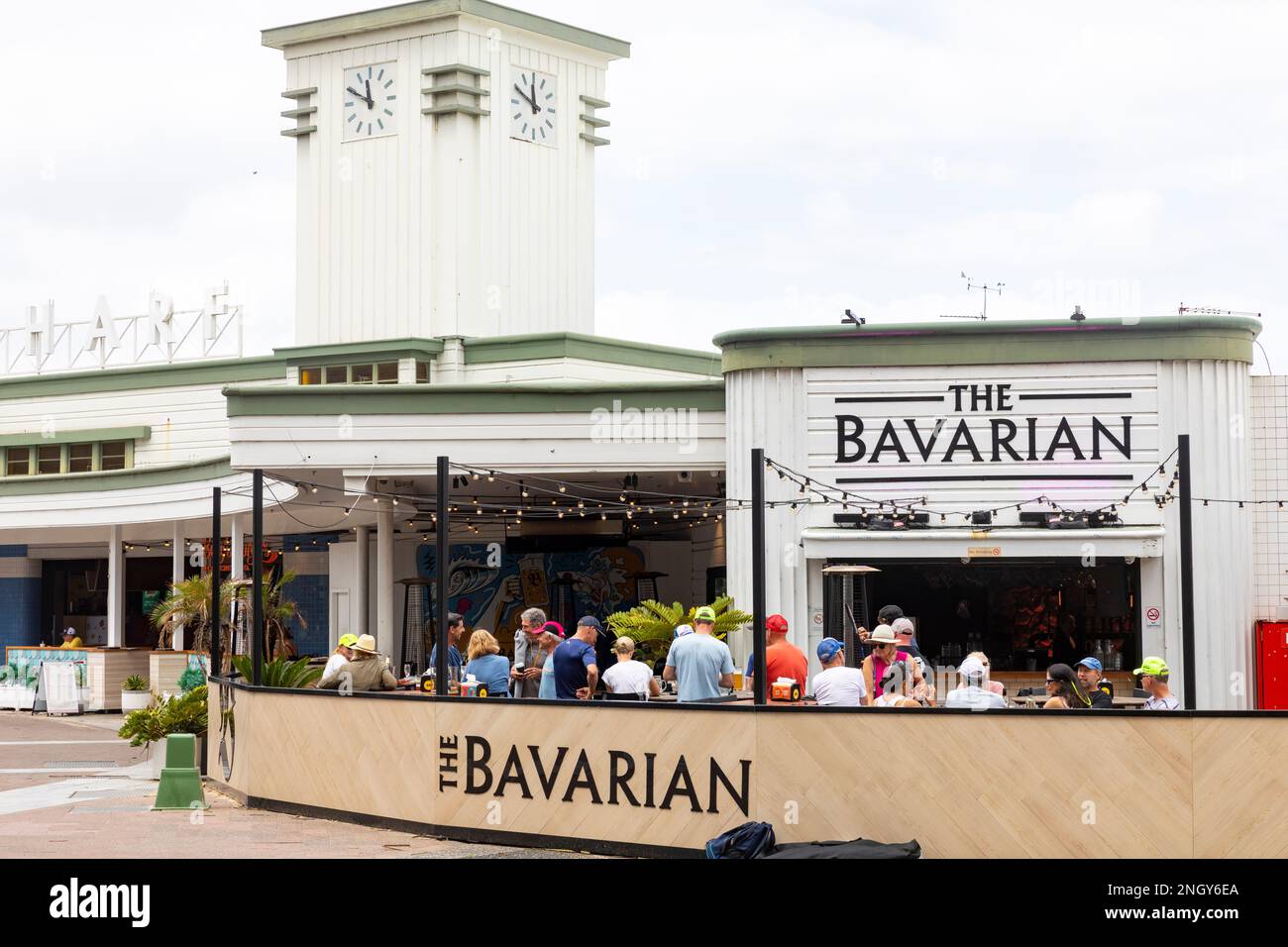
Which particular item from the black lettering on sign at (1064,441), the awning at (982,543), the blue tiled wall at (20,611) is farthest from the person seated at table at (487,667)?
the blue tiled wall at (20,611)

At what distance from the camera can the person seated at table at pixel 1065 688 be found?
14227mm

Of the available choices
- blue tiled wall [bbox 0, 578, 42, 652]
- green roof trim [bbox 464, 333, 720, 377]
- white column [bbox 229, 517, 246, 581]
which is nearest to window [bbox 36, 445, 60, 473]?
blue tiled wall [bbox 0, 578, 42, 652]

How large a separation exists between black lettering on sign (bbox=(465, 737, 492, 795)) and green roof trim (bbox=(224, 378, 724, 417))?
368 inches

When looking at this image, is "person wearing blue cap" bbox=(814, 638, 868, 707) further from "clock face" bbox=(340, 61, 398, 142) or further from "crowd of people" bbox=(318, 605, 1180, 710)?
"clock face" bbox=(340, 61, 398, 142)

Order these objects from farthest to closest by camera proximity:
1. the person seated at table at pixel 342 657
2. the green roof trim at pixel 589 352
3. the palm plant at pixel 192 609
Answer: the green roof trim at pixel 589 352
the palm plant at pixel 192 609
the person seated at table at pixel 342 657

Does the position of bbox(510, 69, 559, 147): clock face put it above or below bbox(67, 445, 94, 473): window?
above

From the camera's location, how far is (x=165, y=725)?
65.7 ft

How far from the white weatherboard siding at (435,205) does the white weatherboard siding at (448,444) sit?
24.1ft

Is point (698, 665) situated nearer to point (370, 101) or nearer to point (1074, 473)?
point (1074, 473)

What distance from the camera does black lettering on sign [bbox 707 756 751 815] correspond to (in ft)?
42.3

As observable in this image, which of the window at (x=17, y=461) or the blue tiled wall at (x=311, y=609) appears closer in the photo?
the blue tiled wall at (x=311, y=609)

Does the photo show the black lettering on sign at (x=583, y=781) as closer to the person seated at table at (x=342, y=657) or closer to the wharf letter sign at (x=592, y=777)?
→ the wharf letter sign at (x=592, y=777)

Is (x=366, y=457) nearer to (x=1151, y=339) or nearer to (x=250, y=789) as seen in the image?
(x=250, y=789)
